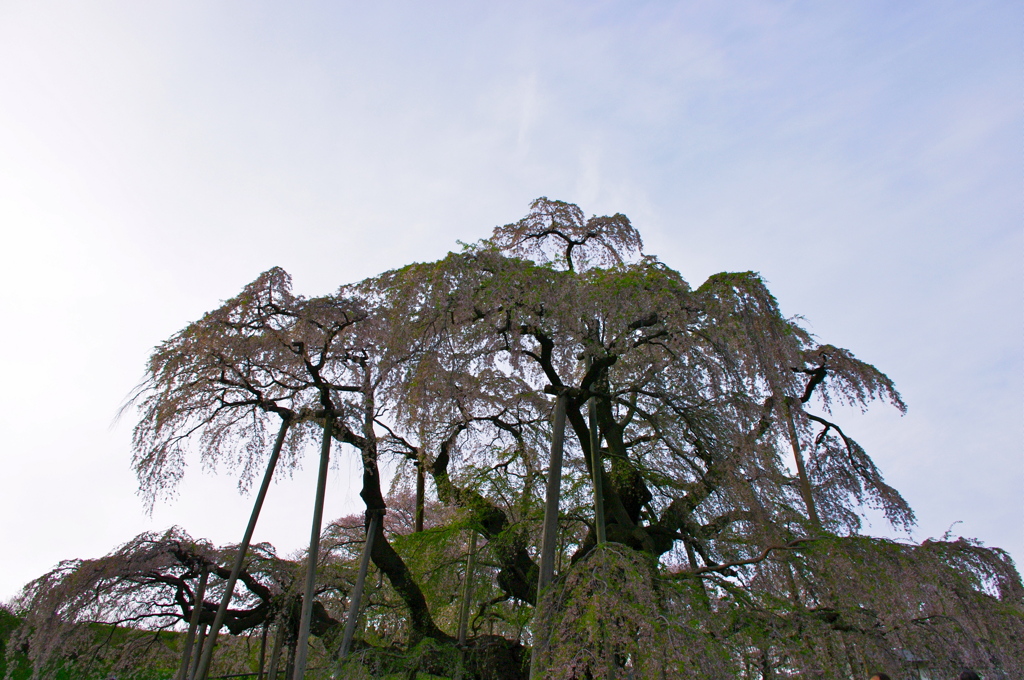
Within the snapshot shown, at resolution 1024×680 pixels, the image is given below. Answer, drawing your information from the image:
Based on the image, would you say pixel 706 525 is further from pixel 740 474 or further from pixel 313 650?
pixel 313 650

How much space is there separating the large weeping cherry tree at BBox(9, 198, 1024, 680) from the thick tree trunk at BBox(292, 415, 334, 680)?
1.3 inches

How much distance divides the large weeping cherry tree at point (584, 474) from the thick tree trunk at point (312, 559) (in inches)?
1.3

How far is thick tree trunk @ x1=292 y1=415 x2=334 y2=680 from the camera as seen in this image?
6.88m

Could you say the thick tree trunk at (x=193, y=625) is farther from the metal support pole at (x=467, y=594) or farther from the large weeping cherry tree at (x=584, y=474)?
the metal support pole at (x=467, y=594)

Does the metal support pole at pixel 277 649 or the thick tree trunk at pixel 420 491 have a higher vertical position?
the thick tree trunk at pixel 420 491

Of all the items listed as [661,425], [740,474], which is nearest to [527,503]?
[661,425]

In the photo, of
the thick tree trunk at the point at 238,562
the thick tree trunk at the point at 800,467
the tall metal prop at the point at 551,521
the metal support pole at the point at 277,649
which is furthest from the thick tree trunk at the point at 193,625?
the thick tree trunk at the point at 800,467

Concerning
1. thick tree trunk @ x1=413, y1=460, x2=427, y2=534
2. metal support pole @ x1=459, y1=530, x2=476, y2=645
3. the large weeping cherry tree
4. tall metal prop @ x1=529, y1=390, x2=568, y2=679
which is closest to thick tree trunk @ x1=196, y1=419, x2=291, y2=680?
the large weeping cherry tree

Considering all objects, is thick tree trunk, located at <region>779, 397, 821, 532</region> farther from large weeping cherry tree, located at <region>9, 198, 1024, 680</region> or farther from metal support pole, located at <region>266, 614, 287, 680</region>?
metal support pole, located at <region>266, 614, 287, 680</region>

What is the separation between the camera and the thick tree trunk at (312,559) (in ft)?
22.6

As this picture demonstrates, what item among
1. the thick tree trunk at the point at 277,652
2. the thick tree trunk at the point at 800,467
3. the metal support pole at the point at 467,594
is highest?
the thick tree trunk at the point at 800,467

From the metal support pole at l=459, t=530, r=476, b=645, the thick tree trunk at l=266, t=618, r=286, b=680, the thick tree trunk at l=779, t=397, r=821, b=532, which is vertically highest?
the thick tree trunk at l=779, t=397, r=821, b=532

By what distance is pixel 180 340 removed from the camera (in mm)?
8312

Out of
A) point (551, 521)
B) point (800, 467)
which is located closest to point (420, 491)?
point (551, 521)
